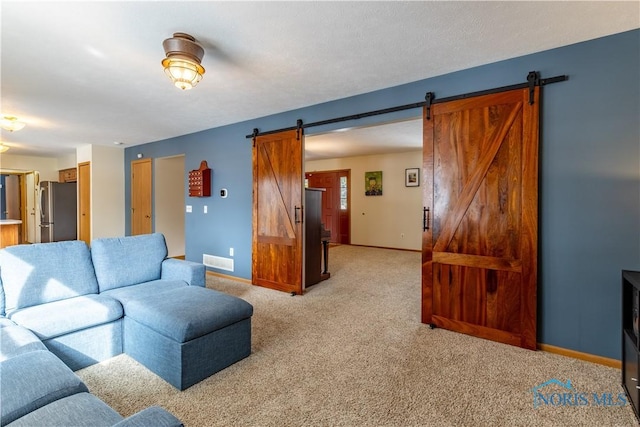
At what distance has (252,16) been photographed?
2.00 metres

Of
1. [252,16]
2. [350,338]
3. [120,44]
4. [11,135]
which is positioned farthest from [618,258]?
[11,135]

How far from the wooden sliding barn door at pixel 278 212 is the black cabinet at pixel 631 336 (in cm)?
299

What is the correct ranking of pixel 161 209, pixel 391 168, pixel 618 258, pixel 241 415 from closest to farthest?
pixel 241 415, pixel 618 258, pixel 161 209, pixel 391 168

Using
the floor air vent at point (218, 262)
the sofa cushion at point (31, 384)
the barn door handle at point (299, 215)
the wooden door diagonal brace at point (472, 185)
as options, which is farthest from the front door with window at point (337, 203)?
the sofa cushion at point (31, 384)

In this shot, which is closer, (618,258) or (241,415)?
(241,415)

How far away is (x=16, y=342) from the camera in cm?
166

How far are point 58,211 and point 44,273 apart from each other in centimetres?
580

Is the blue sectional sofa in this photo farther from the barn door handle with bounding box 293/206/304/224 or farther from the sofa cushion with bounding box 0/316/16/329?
the barn door handle with bounding box 293/206/304/224

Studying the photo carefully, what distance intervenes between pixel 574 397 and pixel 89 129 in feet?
22.1

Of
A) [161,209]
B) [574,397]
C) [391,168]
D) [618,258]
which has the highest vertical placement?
[391,168]

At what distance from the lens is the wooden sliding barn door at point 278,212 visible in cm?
398

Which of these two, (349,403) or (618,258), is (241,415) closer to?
(349,403)

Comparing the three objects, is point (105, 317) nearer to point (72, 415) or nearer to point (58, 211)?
point (72, 415)

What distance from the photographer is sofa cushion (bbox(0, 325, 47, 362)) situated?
1558mm
